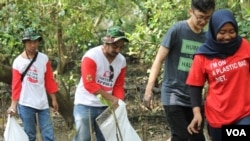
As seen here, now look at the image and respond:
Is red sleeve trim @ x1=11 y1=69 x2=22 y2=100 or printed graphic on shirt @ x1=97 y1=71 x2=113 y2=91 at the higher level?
printed graphic on shirt @ x1=97 y1=71 x2=113 y2=91

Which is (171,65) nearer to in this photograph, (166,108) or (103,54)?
(166,108)

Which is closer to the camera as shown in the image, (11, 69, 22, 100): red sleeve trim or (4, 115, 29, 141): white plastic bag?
(4, 115, 29, 141): white plastic bag

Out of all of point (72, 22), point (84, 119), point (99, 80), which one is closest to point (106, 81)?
point (99, 80)

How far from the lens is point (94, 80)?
4855mm

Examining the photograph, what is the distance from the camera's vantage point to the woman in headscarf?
142 inches

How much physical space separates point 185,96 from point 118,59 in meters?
0.89

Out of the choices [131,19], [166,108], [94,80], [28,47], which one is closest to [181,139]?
[166,108]

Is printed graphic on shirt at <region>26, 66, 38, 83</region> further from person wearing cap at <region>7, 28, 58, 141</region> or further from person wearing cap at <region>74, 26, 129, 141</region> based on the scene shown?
person wearing cap at <region>74, 26, 129, 141</region>

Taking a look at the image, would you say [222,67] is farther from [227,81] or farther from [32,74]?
[32,74]

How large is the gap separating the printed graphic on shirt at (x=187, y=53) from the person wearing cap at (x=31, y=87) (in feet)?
6.18

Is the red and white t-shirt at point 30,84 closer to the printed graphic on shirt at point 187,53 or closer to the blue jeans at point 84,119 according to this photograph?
the blue jeans at point 84,119

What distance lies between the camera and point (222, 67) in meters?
3.66

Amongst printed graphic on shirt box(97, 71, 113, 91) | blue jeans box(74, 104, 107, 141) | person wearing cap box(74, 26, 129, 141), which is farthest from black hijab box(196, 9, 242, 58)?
blue jeans box(74, 104, 107, 141)

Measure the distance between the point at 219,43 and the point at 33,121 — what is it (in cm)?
280
